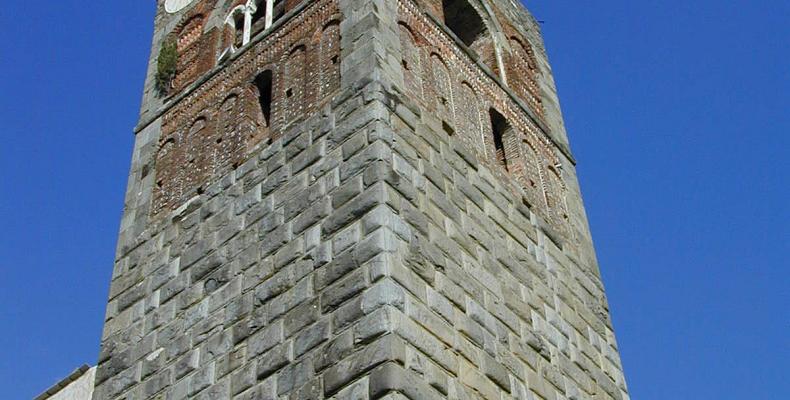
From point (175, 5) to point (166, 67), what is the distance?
1.50 metres

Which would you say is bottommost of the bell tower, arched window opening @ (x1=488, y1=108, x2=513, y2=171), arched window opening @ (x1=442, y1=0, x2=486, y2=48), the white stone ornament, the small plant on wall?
the bell tower

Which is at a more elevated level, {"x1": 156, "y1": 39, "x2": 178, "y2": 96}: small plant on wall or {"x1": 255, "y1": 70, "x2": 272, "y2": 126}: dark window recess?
{"x1": 156, "y1": 39, "x2": 178, "y2": 96}: small plant on wall

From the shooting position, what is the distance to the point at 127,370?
8.05 meters

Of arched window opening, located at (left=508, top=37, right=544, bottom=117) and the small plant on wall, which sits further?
arched window opening, located at (left=508, top=37, right=544, bottom=117)

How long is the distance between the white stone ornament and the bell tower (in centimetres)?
117

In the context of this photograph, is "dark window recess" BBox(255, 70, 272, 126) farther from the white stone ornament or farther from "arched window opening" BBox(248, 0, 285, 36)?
the white stone ornament

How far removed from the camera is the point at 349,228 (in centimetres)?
724

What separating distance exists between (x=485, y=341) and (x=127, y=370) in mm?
2649

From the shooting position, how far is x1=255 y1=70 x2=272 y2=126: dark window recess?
966 cm

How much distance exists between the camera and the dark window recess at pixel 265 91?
9.66 meters

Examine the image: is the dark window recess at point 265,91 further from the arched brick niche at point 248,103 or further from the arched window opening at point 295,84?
the arched window opening at point 295,84

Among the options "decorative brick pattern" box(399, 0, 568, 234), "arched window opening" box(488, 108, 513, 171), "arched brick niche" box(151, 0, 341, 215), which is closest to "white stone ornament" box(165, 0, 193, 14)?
"arched brick niche" box(151, 0, 341, 215)

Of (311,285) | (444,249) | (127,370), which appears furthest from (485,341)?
(127,370)

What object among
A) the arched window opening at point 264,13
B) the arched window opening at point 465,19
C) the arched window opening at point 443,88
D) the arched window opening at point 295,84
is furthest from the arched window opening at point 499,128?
the arched window opening at point 264,13
